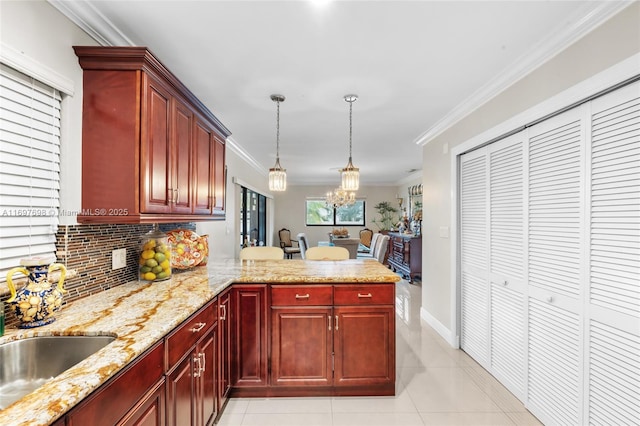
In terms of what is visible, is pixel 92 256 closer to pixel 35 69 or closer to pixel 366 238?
pixel 35 69

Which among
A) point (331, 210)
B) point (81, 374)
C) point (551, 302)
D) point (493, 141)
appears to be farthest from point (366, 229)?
point (81, 374)

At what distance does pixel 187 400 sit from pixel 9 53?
1763 millimetres

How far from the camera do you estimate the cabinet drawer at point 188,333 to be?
4.66 feet

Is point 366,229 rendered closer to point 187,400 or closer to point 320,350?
point 320,350

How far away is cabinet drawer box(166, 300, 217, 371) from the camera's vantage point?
1.42 meters

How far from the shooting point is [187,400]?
157 centimetres

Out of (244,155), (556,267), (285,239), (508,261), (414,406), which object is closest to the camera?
(556,267)

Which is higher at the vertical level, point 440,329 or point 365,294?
point 365,294

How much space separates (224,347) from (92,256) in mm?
1003

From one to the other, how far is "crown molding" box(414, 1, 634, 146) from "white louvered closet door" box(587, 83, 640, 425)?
0.41 m

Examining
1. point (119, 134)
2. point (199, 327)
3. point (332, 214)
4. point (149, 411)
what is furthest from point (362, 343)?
point (332, 214)

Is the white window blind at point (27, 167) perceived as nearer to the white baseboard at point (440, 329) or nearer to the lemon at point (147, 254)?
the lemon at point (147, 254)

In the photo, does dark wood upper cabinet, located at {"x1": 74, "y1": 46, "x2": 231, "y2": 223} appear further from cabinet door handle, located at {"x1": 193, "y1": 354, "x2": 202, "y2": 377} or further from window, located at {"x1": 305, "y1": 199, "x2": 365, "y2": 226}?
window, located at {"x1": 305, "y1": 199, "x2": 365, "y2": 226}

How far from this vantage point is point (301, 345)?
91.5 inches
